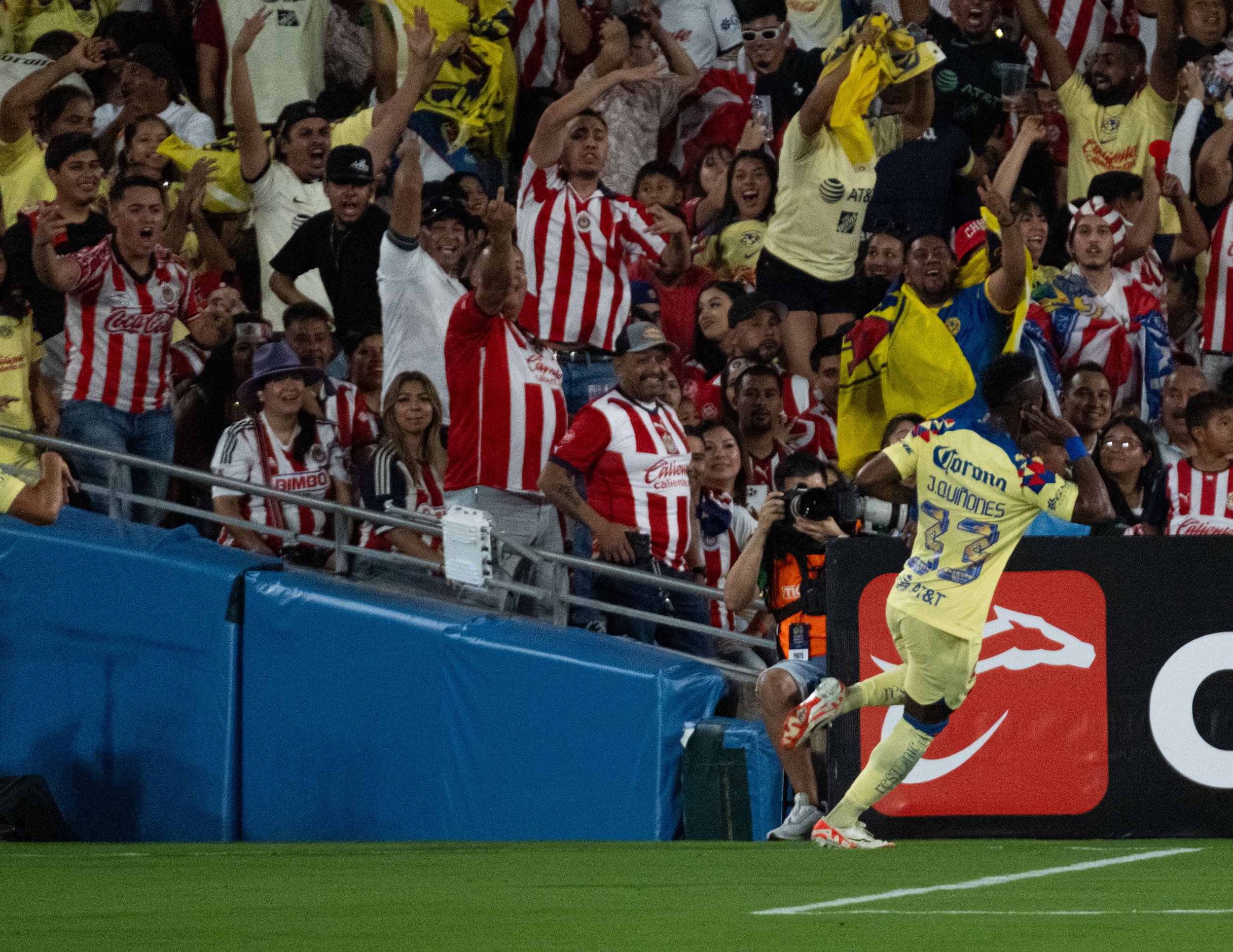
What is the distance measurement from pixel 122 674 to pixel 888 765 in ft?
15.0

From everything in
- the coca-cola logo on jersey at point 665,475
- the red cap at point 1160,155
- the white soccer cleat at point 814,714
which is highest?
the red cap at point 1160,155

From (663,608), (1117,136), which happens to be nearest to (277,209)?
(663,608)

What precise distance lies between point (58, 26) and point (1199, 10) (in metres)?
7.35

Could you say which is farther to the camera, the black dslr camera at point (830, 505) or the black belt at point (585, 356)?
the black belt at point (585, 356)

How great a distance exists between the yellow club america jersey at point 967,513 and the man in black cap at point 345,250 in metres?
4.51

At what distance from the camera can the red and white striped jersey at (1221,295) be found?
1024 cm

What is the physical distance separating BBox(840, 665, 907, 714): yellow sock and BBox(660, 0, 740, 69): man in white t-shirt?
6.53 m

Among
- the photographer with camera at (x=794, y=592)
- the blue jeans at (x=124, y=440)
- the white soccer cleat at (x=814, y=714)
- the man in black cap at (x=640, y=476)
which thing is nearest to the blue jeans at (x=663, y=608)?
the man in black cap at (x=640, y=476)

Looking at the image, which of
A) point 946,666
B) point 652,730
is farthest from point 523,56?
point 946,666

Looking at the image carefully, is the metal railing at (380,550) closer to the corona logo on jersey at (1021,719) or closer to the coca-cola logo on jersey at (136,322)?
the coca-cola logo on jersey at (136,322)

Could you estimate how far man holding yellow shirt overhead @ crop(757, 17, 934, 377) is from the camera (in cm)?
1006

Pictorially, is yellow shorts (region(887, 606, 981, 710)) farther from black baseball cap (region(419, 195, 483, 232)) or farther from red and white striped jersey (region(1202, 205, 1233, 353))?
red and white striped jersey (region(1202, 205, 1233, 353))

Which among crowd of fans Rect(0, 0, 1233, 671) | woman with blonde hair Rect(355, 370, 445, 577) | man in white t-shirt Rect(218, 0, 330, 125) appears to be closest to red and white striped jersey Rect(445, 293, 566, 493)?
crowd of fans Rect(0, 0, 1233, 671)

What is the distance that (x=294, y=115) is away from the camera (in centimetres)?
1052
